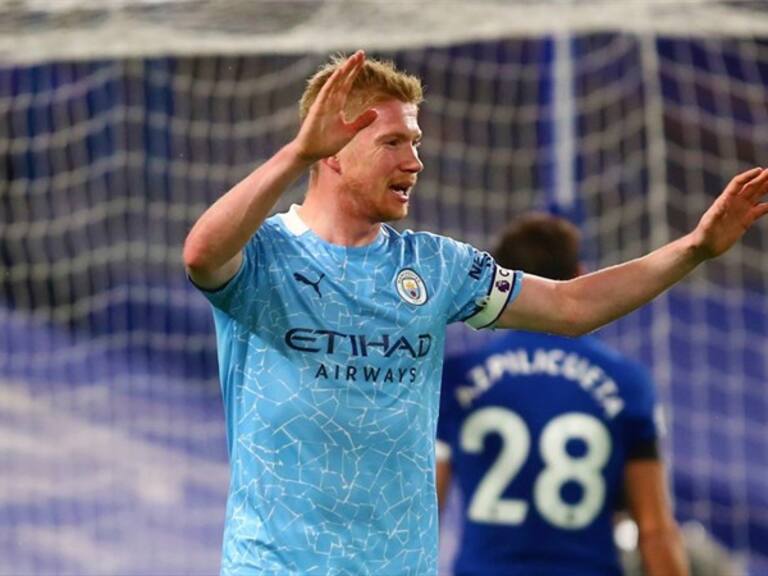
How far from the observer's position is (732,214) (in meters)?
3.73

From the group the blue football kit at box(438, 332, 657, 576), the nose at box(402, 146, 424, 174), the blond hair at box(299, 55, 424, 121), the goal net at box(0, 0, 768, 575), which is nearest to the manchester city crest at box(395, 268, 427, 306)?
the nose at box(402, 146, 424, 174)

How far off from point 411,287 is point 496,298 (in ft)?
0.78

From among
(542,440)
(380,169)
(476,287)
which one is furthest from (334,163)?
(542,440)

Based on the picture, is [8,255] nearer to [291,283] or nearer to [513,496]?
[513,496]

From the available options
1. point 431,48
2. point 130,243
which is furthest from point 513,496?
point 431,48

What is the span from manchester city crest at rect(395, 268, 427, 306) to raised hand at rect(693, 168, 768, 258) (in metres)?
0.59

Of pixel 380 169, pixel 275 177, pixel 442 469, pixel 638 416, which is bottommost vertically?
pixel 442 469

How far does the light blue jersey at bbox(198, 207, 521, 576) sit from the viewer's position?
139 inches

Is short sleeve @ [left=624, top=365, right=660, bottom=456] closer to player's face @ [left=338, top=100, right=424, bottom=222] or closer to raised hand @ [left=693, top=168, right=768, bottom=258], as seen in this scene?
raised hand @ [left=693, top=168, right=768, bottom=258]

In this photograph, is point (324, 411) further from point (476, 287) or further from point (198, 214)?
point (198, 214)

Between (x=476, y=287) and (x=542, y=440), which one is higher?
(x=476, y=287)

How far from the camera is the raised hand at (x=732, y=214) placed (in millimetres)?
3705

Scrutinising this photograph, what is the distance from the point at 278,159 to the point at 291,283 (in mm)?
367

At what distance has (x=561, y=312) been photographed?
3877 millimetres
